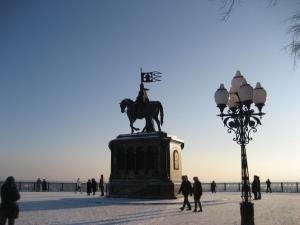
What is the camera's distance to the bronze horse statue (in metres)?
29.1

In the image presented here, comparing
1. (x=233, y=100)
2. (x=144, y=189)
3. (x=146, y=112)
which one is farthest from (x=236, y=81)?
(x=146, y=112)

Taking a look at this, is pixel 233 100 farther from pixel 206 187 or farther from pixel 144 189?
pixel 206 187

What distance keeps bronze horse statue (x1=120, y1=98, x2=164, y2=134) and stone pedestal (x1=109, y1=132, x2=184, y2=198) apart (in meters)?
1.45

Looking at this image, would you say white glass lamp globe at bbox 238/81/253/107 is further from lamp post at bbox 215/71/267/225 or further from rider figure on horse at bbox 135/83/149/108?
rider figure on horse at bbox 135/83/149/108

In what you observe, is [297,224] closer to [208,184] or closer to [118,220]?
[118,220]

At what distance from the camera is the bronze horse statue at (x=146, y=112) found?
2909 cm

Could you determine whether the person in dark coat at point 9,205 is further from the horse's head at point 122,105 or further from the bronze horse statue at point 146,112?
the horse's head at point 122,105

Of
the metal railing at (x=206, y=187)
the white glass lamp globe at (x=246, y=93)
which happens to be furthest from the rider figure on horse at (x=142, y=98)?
the white glass lamp globe at (x=246, y=93)

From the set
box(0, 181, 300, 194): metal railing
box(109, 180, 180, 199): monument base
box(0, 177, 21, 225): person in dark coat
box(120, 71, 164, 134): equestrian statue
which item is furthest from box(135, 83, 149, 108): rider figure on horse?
box(0, 177, 21, 225): person in dark coat

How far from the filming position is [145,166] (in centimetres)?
2720

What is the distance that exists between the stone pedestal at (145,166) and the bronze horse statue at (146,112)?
1.45 m

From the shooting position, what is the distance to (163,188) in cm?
2609

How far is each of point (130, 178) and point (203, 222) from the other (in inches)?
518

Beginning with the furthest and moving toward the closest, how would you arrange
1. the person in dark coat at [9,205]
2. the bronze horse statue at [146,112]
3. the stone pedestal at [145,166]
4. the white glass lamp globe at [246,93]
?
the bronze horse statue at [146,112] → the stone pedestal at [145,166] → the white glass lamp globe at [246,93] → the person in dark coat at [9,205]
